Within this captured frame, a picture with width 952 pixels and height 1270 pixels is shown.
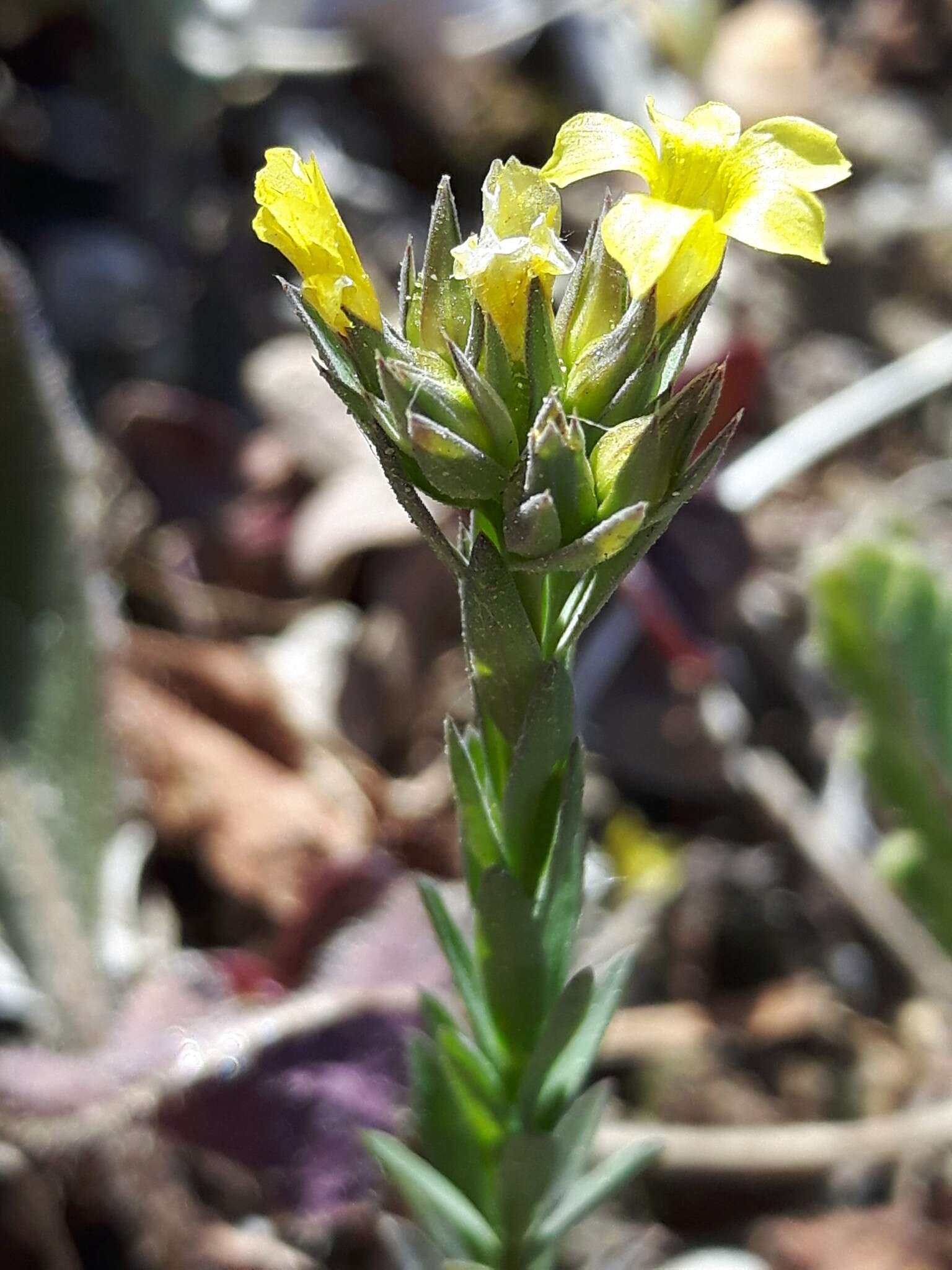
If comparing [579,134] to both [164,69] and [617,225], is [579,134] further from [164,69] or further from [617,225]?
[164,69]

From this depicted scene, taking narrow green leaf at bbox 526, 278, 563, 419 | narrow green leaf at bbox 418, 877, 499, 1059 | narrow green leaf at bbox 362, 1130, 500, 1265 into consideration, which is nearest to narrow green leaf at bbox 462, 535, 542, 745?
narrow green leaf at bbox 526, 278, 563, 419

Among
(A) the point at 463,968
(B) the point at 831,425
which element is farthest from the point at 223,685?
(A) the point at 463,968

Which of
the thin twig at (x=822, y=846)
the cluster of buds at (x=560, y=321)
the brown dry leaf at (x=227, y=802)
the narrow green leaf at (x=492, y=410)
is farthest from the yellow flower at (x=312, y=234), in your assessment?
the thin twig at (x=822, y=846)

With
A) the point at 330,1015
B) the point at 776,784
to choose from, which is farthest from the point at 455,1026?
the point at 776,784

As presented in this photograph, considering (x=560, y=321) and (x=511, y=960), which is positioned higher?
(x=560, y=321)

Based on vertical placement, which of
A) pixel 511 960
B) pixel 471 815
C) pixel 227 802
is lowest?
pixel 227 802

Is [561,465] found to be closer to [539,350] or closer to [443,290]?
[539,350]

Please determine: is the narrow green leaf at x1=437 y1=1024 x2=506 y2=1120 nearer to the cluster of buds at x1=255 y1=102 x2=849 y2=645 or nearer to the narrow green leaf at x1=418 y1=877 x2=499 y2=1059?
the narrow green leaf at x1=418 y1=877 x2=499 y2=1059
